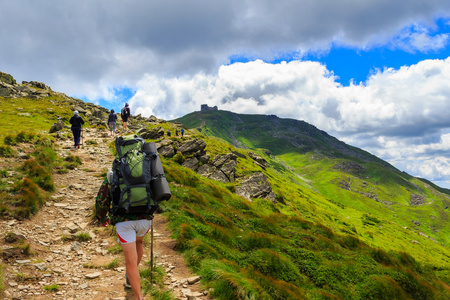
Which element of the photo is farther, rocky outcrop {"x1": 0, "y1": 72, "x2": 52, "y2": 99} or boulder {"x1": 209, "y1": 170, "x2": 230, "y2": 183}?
rocky outcrop {"x1": 0, "y1": 72, "x2": 52, "y2": 99}

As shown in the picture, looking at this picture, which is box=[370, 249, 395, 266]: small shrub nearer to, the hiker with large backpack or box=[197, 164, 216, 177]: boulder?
the hiker with large backpack

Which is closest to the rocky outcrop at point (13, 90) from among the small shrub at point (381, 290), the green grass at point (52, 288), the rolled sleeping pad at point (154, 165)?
the green grass at point (52, 288)

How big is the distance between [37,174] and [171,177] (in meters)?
10.5

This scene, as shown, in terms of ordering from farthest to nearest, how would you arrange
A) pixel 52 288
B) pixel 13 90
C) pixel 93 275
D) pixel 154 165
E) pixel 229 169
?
pixel 13 90
pixel 229 169
pixel 93 275
pixel 52 288
pixel 154 165

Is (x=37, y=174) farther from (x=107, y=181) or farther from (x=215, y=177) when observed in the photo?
(x=215, y=177)

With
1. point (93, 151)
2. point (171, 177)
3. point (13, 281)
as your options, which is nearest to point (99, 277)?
point (13, 281)

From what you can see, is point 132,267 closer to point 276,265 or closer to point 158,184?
point 158,184

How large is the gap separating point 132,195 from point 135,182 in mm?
321

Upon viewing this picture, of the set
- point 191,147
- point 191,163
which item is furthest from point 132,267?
point 191,147

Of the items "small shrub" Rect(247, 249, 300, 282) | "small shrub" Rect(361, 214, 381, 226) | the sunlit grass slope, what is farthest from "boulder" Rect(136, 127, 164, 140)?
"small shrub" Rect(361, 214, 381, 226)

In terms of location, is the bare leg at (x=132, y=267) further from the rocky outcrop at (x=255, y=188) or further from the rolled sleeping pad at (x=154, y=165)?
the rocky outcrop at (x=255, y=188)

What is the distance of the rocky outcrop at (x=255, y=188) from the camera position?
36719 mm

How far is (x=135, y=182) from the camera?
19.0ft

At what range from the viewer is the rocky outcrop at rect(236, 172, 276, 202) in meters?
36.7
